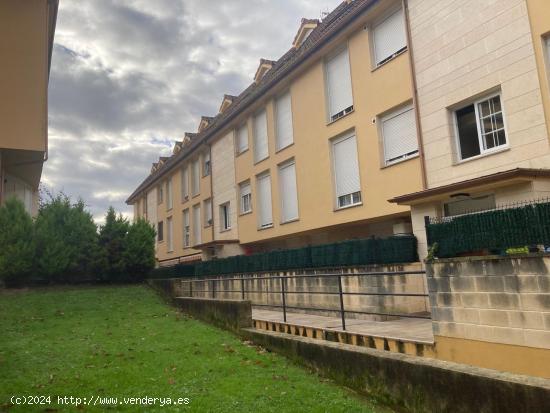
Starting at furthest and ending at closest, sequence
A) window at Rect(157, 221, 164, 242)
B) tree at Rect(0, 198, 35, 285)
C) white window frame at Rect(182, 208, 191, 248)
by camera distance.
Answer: window at Rect(157, 221, 164, 242) → white window frame at Rect(182, 208, 191, 248) → tree at Rect(0, 198, 35, 285)

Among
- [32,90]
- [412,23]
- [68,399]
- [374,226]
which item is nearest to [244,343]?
[68,399]

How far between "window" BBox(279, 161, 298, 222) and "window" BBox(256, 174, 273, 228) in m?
1.09

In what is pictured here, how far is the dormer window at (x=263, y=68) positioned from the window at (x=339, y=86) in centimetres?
725

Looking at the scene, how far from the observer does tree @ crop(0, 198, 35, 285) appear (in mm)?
18188

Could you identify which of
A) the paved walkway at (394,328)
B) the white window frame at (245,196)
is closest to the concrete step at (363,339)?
the paved walkway at (394,328)

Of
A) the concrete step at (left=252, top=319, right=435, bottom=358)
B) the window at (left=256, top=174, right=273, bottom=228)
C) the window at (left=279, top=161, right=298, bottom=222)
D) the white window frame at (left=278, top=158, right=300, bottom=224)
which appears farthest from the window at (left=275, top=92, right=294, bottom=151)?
the concrete step at (left=252, top=319, right=435, bottom=358)

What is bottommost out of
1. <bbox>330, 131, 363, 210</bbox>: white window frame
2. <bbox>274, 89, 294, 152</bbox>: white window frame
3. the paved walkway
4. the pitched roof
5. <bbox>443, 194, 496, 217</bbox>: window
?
the paved walkway

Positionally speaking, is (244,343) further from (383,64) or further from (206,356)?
(383,64)

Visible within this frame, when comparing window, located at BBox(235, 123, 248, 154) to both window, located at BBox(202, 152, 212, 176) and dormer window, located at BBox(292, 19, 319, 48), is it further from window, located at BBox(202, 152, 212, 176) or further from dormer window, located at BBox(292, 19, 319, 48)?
dormer window, located at BBox(292, 19, 319, 48)

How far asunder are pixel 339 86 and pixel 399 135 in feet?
11.5

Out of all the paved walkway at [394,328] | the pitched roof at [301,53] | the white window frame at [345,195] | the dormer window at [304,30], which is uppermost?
the dormer window at [304,30]

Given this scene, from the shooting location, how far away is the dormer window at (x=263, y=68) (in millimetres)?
22688

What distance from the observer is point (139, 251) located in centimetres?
2300

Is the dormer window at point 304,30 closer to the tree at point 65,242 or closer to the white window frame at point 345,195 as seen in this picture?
the white window frame at point 345,195
